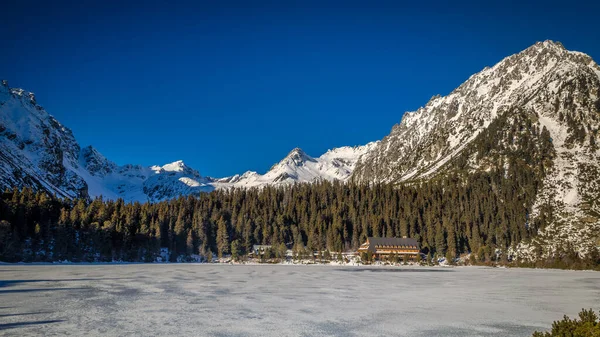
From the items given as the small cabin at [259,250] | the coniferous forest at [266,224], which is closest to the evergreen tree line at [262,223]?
the coniferous forest at [266,224]

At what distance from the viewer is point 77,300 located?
30.4 meters

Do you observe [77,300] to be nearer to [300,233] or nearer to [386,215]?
[300,233]

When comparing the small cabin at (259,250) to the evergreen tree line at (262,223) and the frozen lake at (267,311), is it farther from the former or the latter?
the frozen lake at (267,311)

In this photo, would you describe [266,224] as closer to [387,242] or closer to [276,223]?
[276,223]

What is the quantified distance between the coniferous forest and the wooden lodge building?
7032 mm

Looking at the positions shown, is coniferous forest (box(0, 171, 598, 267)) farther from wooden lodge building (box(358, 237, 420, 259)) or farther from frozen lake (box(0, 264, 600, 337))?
frozen lake (box(0, 264, 600, 337))

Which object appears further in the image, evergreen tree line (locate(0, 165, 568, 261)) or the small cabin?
the small cabin

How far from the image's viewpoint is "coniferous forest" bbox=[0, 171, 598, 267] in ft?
392

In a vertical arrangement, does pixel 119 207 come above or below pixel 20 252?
above

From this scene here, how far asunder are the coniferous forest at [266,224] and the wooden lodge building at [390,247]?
703 cm

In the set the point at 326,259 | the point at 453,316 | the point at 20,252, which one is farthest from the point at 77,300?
the point at 326,259

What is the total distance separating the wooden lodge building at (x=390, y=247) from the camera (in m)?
140

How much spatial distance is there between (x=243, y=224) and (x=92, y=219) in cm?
5662

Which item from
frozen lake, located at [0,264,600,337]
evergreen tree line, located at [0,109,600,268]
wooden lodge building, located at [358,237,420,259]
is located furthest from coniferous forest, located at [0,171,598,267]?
frozen lake, located at [0,264,600,337]
